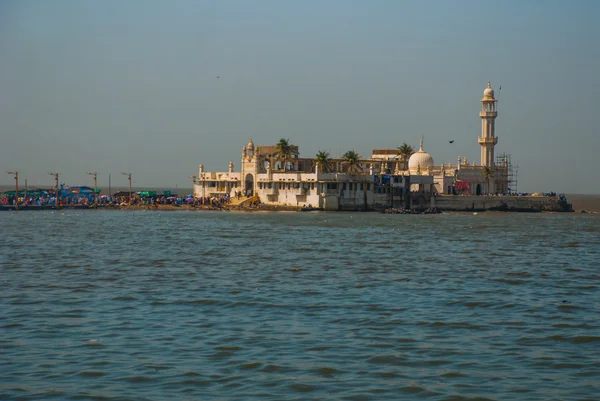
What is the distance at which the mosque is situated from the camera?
102062 millimetres

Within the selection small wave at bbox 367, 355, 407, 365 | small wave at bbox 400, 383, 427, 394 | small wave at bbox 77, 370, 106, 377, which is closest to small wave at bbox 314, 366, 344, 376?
Result: small wave at bbox 367, 355, 407, 365

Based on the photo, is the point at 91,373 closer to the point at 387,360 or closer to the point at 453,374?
the point at 387,360

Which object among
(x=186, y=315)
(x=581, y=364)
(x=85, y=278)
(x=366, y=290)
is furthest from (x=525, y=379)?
(x=85, y=278)

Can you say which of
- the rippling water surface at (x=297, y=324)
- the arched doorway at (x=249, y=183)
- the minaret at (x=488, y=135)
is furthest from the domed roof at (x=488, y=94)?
the rippling water surface at (x=297, y=324)

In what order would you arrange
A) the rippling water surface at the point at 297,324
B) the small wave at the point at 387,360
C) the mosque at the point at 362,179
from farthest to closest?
the mosque at the point at 362,179 → the small wave at the point at 387,360 → the rippling water surface at the point at 297,324

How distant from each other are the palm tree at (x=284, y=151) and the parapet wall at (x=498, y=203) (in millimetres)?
19047

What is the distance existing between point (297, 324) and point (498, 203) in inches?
3452

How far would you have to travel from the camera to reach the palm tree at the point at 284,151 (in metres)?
108

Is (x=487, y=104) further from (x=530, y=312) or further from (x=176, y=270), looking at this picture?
(x=530, y=312)

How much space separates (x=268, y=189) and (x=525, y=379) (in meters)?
87.4

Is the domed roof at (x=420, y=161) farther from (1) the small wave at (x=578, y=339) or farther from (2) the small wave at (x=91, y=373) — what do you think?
(2) the small wave at (x=91, y=373)

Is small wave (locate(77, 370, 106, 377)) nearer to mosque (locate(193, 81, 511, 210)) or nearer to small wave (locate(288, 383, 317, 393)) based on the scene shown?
small wave (locate(288, 383, 317, 393))

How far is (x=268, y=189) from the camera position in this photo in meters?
105

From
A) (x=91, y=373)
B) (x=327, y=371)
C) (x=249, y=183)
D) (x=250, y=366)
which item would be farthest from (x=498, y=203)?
(x=91, y=373)
